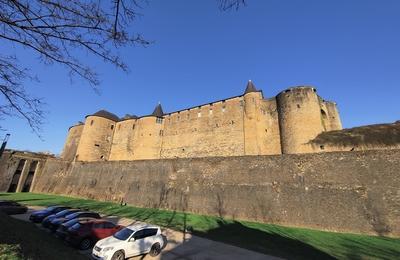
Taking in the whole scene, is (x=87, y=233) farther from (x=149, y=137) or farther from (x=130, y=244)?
(x=149, y=137)

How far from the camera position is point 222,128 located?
34531 mm

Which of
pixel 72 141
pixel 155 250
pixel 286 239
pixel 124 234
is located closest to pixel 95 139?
pixel 72 141

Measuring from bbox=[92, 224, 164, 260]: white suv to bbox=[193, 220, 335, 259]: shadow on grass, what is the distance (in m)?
3.88

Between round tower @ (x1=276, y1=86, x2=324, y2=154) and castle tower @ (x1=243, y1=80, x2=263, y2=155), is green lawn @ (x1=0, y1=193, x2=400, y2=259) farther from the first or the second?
castle tower @ (x1=243, y1=80, x2=263, y2=155)

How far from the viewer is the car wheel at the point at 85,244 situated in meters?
10.7

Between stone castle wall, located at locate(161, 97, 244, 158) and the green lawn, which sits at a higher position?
stone castle wall, located at locate(161, 97, 244, 158)

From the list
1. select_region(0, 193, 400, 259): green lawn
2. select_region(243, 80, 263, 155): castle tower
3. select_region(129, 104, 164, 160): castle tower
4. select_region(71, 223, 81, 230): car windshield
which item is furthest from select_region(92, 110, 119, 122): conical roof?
select_region(71, 223, 81, 230): car windshield

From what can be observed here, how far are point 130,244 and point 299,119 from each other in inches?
955

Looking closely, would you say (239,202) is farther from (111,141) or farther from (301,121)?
(111,141)

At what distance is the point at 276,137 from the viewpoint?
31.3 metres

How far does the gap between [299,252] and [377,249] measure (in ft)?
12.3

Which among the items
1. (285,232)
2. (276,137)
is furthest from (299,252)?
(276,137)

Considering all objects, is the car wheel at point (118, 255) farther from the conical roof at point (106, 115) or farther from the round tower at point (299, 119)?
the conical roof at point (106, 115)

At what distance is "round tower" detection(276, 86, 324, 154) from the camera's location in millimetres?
27125
